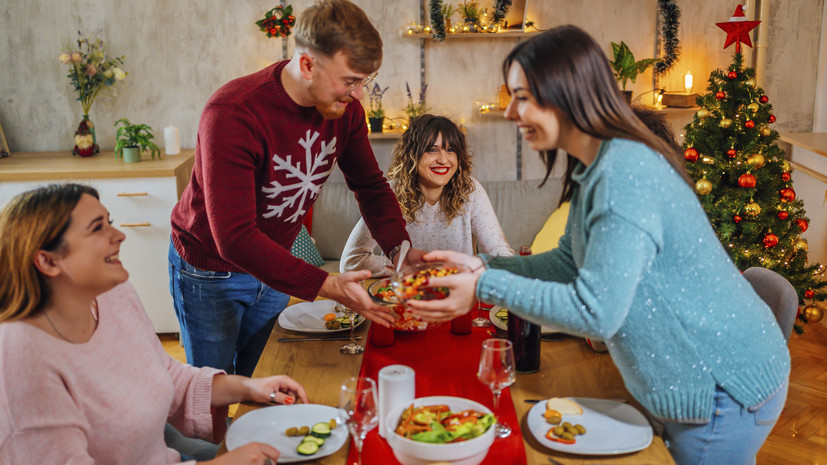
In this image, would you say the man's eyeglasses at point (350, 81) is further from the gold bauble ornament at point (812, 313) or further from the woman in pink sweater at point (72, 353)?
the gold bauble ornament at point (812, 313)

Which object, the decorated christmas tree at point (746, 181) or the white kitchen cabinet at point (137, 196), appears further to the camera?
the white kitchen cabinet at point (137, 196)

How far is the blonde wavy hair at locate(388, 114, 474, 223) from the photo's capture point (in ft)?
9.14

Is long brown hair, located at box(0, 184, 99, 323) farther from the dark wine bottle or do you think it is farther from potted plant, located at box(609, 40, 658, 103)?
potted plant, located at box(609, 40, 658, 103)

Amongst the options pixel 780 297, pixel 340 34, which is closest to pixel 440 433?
pixel 340 34

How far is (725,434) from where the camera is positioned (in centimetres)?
136

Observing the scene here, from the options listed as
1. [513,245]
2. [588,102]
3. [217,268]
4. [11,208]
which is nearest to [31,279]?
[11,208]

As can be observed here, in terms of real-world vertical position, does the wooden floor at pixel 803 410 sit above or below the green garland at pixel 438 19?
below

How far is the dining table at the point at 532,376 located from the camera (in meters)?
1.34

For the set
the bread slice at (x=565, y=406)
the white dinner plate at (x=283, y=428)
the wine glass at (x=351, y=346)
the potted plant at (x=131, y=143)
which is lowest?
the white dinner plate at (x=283, y=428)

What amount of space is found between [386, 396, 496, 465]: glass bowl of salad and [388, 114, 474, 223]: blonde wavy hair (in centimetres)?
149

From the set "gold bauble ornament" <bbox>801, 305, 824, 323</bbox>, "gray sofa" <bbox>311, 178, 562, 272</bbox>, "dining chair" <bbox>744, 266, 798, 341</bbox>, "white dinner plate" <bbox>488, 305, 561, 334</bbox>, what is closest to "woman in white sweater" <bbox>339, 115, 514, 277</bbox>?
"white dinner plate" <bbox>488, 305, 561, 334</bbox>

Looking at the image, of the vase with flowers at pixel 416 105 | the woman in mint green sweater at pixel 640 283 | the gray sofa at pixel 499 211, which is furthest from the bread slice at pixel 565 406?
the vase with flowers at pixel 416 105

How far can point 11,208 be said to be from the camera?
1348mm

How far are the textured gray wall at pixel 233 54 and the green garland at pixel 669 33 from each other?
0.06 m
